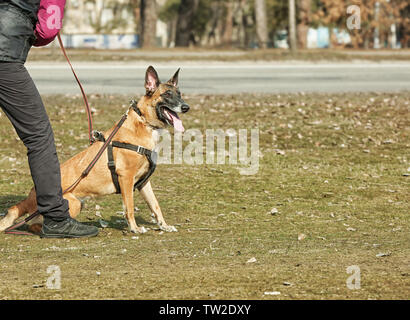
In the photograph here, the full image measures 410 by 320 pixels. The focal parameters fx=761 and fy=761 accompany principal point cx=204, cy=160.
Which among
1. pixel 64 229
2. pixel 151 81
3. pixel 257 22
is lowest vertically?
pixel 64 229

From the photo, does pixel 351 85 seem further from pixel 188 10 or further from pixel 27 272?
pixel 188 10

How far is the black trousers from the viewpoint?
6.28 m

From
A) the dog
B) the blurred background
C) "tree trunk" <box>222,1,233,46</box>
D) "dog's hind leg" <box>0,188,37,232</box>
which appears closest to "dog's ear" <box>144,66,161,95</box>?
the dog

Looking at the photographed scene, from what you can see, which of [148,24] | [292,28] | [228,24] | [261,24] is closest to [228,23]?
→ [228,24]

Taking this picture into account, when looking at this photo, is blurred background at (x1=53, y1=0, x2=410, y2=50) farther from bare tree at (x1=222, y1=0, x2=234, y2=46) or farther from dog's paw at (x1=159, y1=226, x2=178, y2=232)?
Answer: dog's paw at (x1=159, y1=226, x2=178, y2=232)

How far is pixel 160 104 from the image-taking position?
→ 709cm

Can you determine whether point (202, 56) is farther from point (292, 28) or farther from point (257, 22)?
point (257, 22)

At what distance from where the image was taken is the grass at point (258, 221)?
546 centimetres

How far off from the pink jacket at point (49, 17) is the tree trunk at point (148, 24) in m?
30.5

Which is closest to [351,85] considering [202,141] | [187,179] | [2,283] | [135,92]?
[135,92]

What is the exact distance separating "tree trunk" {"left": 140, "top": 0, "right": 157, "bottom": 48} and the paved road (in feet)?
34.5

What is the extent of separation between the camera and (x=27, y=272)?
19.2 feet

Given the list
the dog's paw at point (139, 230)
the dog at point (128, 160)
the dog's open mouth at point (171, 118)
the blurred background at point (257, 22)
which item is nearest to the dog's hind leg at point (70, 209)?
the dog at point (128, 160)

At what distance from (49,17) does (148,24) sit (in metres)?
31.0
